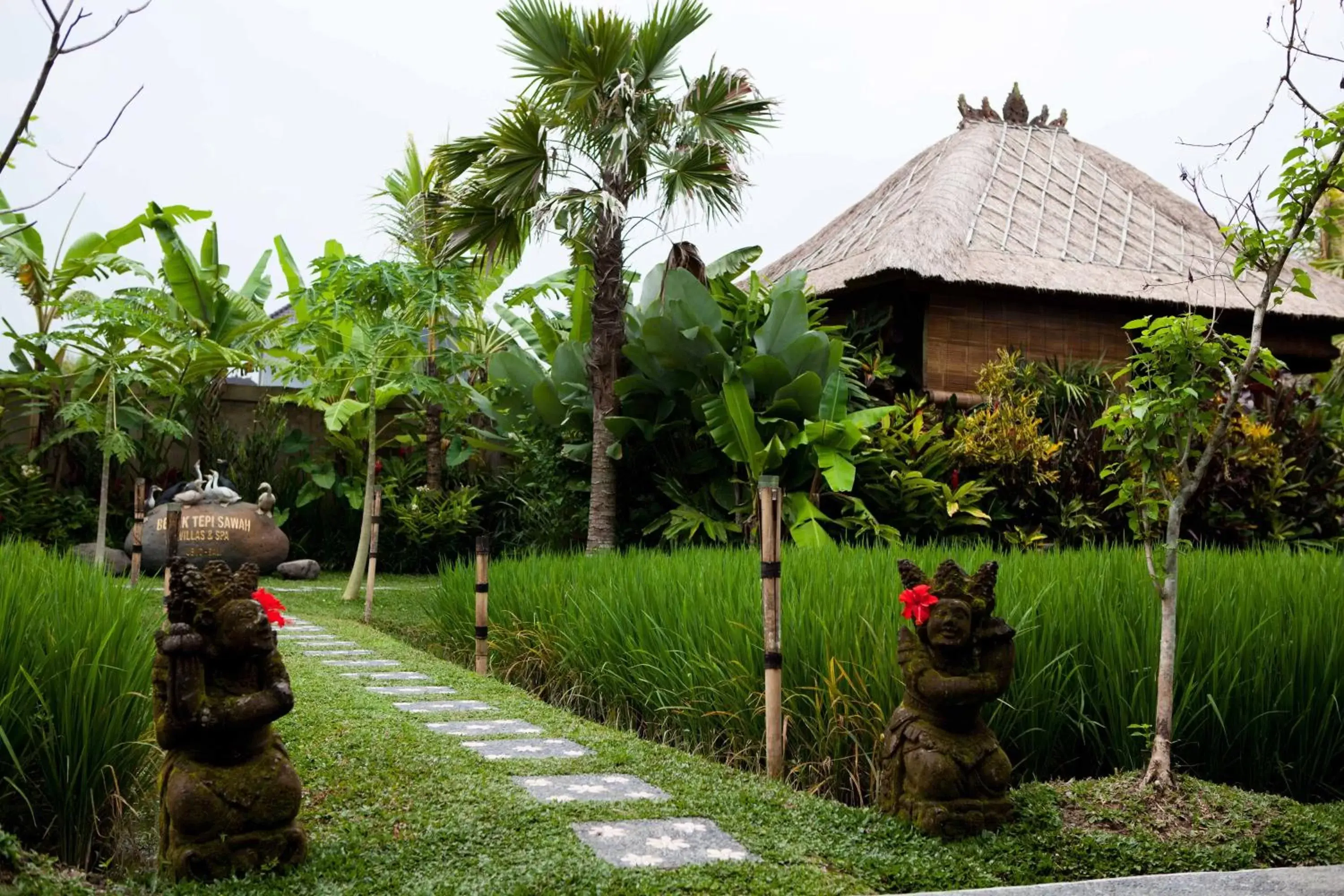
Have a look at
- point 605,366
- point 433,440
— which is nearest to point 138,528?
point 605,366

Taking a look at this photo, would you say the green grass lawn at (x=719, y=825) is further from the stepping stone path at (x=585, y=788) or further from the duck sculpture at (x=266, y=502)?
the duck sculpture at (x=266, y=502)

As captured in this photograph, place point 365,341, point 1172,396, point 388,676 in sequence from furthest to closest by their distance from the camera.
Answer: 1. point 365,341
2. point 388,676
3. point 1172,396

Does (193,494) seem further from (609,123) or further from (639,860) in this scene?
(639,860)

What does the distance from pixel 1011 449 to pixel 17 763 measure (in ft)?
30.5

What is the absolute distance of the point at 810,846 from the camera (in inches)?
147

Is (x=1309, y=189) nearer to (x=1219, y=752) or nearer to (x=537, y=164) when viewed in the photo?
(x=1219, y=752)

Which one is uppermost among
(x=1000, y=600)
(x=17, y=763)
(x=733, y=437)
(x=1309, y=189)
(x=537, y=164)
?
(x=537, y=164)

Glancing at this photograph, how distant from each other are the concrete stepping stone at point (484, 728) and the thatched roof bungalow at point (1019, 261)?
7418 millimetres

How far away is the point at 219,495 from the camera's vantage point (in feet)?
40.6

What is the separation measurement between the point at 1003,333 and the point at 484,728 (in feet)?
29.7

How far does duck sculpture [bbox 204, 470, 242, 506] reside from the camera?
486 inches

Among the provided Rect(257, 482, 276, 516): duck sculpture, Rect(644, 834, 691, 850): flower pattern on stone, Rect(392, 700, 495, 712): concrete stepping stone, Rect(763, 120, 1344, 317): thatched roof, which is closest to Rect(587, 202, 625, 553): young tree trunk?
Rect(763, 120, 1344, 317): thatched roof

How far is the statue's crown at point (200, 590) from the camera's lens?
3.31m

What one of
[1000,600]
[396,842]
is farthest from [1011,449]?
[396,842]
